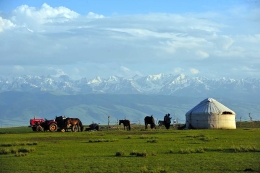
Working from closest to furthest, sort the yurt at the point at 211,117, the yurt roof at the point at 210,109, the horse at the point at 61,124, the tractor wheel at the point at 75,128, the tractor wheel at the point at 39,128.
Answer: the horse at the point at 61,124 < the tractor wheel at the point at 39,128 < the tractor wheel at the point at 75,128 < the yurt at the point at 211,117 < the yurt roof at the point at 210,109

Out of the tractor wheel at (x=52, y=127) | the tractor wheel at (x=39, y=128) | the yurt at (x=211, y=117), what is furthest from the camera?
the yurt at (x=211, y=117)

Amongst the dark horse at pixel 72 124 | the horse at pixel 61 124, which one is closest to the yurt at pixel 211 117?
the dark horse at pixel 72 124

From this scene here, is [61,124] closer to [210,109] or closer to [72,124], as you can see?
[72,124]

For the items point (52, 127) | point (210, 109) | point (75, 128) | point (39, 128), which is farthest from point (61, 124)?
point (210, 109)

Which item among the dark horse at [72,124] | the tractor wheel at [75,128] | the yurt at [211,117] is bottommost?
the tractor wheel at [75,128]

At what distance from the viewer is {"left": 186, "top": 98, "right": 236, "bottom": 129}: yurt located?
2854 inches

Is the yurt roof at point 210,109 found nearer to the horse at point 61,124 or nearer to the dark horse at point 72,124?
the dark horse at point 72,124

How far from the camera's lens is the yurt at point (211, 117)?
72500 mm

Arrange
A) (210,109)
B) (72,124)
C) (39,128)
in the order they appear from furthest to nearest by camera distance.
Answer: (210,109), (72,124), (39,128)

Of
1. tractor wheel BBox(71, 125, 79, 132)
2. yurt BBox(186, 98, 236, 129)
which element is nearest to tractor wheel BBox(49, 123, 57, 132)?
tractor wheel BBox(71, 125, 79, 132)

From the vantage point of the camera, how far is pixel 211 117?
72438mm

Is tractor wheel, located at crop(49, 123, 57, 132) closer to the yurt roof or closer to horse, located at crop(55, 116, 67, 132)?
horse, located at crop(55, 116, 67, 132)

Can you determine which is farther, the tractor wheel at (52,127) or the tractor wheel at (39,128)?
the tractor wheel at (39,128)

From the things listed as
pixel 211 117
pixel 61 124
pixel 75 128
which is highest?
pixel 211 117
